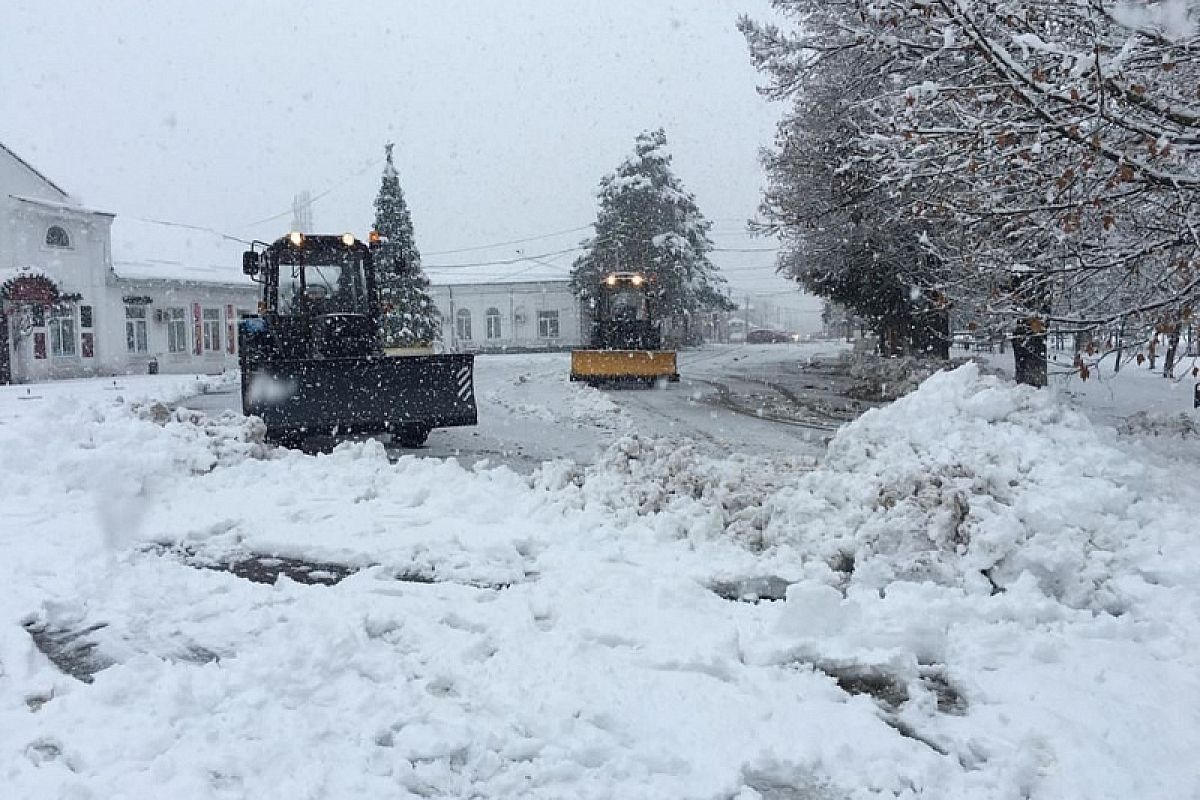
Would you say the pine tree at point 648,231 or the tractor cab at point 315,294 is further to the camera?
the pine tree at point 648,231

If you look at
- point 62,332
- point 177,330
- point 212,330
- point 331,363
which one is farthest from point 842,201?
point 212,330

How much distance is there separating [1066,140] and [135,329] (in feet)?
110

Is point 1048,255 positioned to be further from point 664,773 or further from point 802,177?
point 802,177

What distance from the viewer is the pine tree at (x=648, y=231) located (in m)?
46.6

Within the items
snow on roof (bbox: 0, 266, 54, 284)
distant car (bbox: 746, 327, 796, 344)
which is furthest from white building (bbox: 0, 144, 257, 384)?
distant car (bbox: 746, 327, 796, 344)

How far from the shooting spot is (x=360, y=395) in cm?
1029

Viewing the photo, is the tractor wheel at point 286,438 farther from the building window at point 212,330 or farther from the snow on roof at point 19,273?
the building window at point 212,330

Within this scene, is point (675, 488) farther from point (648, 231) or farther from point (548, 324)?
point (548, 324)

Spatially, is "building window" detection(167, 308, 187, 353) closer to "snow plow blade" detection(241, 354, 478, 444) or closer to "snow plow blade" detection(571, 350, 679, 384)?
"snow plow blade" detection(571, 350, 679, 384)

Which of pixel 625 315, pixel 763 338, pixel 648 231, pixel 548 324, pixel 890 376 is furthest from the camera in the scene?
pixel 763 338

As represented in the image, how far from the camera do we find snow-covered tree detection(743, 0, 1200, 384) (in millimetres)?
4750

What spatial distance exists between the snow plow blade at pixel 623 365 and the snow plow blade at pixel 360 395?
10.7m

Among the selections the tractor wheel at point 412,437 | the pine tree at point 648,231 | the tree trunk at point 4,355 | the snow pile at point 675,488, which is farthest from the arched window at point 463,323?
the snow pile at point 675,488

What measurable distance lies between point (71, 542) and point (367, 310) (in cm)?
621
